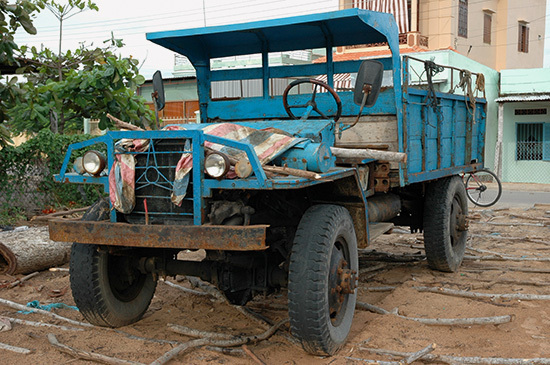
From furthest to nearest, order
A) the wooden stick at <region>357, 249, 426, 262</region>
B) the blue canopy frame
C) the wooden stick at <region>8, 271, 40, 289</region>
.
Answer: the wooden stick at <region>357, 249, 426, 262</region> → the wooden stick at <region>8, 271, 40, 289</region> → the blue canopy frame

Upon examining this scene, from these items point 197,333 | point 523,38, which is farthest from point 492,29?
point 197,333

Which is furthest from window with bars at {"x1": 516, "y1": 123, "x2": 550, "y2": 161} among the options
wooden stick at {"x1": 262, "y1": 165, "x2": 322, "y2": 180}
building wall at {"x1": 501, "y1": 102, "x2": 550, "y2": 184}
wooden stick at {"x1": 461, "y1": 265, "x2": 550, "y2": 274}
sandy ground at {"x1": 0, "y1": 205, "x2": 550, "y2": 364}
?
wooden stick at {"x1": 262, "y1": 165, "x2": 322, "y2": 180}

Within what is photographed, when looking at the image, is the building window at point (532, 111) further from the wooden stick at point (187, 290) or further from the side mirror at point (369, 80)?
the side mirror at point (369, 80)

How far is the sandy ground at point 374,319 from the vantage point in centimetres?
416

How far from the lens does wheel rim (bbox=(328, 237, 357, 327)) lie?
4129 millimetres

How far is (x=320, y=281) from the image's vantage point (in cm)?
380

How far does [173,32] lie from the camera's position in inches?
218

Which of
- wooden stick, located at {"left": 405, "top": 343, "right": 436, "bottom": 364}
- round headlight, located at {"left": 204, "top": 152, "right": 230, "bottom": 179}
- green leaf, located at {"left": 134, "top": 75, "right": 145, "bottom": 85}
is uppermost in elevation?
green leaf, located at {"left": 134, "top": 75, "right": 145, "bottom": 85}

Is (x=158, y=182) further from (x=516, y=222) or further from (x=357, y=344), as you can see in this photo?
(x=516, y=222)

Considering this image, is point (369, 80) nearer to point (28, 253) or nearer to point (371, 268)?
point (371, 268)

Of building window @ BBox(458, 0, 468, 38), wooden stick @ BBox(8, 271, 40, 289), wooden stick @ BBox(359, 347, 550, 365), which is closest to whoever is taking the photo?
wooden stick @ BBox(359, 347, 550, 365)

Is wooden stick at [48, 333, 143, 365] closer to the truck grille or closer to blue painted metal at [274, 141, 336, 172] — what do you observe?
the truck grille

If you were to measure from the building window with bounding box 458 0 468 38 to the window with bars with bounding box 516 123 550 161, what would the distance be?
15.4 feet

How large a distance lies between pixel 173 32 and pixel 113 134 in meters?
1.93
